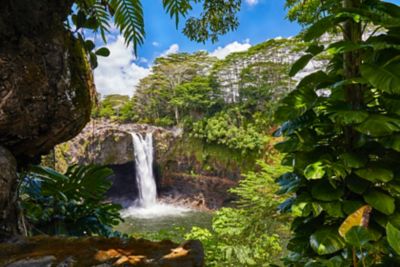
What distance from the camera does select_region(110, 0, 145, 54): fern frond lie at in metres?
1.73

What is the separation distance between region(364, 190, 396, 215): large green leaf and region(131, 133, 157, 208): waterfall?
1202 centimetres

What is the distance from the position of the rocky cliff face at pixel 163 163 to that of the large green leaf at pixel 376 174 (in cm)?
1129

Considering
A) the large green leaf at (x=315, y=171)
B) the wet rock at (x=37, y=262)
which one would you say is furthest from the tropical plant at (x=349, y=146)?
the wet rock at (x=37, y=262)

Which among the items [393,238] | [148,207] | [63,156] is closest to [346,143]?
[393,238]

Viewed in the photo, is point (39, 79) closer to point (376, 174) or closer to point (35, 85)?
point (35, 85)

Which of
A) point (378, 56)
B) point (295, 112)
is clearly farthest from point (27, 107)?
point (378, 56)

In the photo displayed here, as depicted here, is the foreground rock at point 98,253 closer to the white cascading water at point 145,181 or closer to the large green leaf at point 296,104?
the large green leaf at point 296,104

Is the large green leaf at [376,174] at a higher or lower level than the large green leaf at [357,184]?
higher

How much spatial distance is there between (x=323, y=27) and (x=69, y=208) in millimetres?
1771

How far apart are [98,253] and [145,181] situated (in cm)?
1232

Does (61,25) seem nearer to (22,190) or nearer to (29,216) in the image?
(22,190)

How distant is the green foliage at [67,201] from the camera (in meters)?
1.97

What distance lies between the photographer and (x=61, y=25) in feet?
6.47

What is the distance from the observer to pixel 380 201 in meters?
1.03
